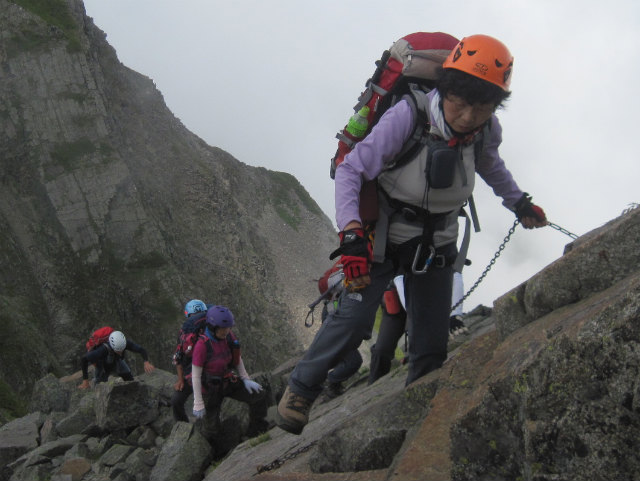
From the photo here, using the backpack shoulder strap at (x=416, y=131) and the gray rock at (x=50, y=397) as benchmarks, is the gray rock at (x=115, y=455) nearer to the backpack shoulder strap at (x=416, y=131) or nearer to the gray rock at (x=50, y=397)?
the gray rock at (x=50, y=397)

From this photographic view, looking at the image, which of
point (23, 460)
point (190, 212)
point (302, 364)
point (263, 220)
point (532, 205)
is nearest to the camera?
point (302, 364)

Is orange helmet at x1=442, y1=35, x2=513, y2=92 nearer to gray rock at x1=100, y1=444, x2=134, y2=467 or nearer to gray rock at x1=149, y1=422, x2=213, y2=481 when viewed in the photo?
gray rock at x1=149, y1=422, x2=213, y2=481

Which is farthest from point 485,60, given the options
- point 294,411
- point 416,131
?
point 294,411

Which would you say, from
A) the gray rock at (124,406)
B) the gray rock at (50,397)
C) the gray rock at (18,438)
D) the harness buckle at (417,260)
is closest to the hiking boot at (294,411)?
the harness buckle at (417,260)

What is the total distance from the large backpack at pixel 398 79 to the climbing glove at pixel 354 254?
393 millimetres

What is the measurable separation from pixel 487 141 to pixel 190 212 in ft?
210

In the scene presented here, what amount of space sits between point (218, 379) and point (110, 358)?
7.69m

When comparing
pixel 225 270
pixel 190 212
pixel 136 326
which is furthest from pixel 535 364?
pixel 190 212

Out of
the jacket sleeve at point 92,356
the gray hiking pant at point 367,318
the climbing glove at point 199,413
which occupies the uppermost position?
the jacket sleeve at point 92,356

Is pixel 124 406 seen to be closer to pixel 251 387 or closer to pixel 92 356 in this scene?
pixel 251 387

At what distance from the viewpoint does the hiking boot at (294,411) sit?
588 cm

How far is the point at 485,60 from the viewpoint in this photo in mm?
5391

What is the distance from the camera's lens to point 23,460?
45.5 ft

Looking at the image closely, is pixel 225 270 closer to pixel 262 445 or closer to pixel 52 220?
pixel 52 220
